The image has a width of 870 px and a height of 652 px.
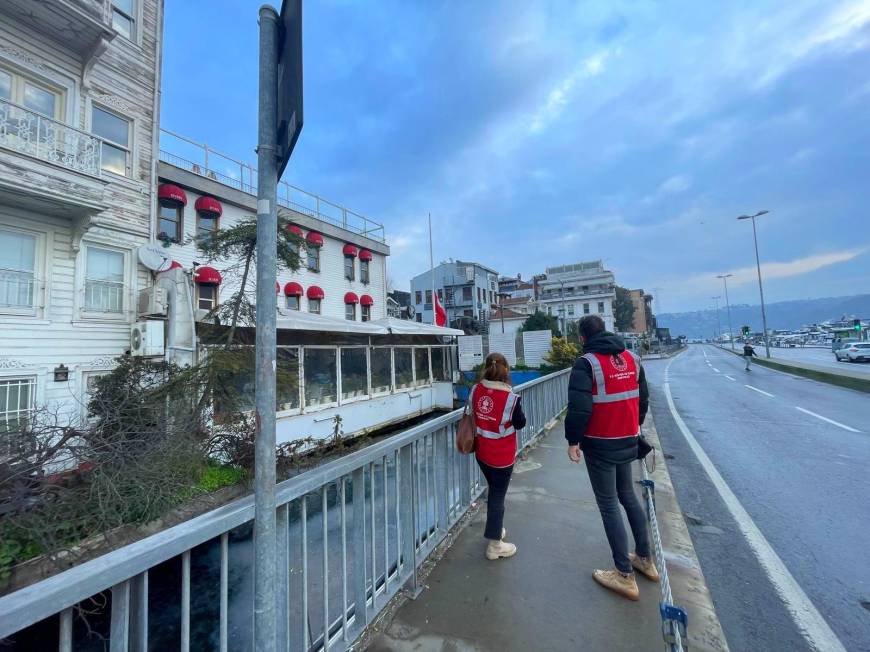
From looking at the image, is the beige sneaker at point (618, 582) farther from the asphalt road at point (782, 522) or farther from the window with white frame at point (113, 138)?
the window with white frame at point (113, 138)

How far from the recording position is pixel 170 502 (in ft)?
18.0

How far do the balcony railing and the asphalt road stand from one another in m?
11.9

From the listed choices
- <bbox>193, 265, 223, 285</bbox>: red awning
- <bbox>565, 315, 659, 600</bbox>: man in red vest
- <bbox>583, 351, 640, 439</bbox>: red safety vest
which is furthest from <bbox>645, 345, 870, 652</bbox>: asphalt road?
<bbox>193, 265, 223, 285</bbox>: red awning

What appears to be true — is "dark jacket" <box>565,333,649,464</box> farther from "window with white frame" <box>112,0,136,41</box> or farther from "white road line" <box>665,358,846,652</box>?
"window with white frame" <box>112,0,136,41</box>

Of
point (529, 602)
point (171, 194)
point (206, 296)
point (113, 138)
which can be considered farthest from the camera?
point (206, 296)

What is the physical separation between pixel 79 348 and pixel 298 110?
407 inches

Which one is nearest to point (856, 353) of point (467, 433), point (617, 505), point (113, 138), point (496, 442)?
point (617, 505)

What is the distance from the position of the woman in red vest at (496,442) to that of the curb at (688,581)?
3.86ft

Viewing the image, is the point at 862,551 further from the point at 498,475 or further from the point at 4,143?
the point at 4,143

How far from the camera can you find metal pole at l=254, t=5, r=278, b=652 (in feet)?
4.28

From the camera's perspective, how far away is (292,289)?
51.8 ft

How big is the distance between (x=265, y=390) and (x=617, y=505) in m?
2.60

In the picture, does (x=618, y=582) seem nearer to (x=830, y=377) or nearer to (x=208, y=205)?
(x=208, y=205)

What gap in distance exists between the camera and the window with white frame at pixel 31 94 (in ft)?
25.5
